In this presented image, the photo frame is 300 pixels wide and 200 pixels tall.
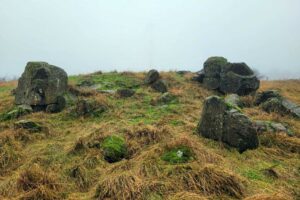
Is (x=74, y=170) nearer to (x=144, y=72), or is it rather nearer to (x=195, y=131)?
(x=195, y=131)

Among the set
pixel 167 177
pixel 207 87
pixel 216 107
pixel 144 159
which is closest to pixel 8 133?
pixel 144 159

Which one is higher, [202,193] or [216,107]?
[216,107]

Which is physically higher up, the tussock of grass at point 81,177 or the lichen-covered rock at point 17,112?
the lichen-covered rock at point 17,112

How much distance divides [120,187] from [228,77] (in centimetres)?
1518

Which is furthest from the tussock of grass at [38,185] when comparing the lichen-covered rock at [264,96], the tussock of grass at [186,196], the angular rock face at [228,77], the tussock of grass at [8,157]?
the angular rock face at [228,77]

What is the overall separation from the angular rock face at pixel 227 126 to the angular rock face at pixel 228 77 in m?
9.36

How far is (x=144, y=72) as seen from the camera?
84.3ft

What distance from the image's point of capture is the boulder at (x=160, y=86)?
21438 mm

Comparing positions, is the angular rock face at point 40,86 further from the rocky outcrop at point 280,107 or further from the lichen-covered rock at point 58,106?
the rocky outcrop at point 280,107

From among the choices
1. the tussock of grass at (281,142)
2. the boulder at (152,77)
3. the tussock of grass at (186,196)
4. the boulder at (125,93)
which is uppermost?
the boulder at (152,77)

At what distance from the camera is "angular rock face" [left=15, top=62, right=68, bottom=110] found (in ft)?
57.1

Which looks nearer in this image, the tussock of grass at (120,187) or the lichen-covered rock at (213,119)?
the tussock of grass at (120,187)

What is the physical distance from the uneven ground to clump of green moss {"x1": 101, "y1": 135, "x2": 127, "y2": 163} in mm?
228

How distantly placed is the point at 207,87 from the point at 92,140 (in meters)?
12.7
